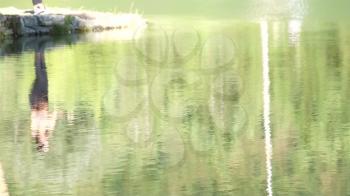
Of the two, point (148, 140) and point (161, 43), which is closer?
point (148, 140)

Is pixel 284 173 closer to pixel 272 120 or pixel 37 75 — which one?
pixel 272 120

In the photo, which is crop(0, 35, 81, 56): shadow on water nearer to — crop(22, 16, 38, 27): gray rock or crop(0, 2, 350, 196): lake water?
crop(0, 2, 350, 196): lake water

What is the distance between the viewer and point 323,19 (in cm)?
4428

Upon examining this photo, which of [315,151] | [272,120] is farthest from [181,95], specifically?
[315,151]

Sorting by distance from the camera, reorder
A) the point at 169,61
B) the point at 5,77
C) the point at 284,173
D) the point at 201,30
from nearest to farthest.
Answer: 1. the point at 284,173
2. the point at 5,77
3. the point at 169,61
4. the point at 201,30

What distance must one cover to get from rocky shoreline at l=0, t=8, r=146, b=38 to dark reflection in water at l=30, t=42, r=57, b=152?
10552 mm

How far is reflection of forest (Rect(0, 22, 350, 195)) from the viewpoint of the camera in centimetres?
1292

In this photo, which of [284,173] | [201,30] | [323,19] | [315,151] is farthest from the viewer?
[323,19]

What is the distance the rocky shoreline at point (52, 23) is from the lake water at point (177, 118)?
4.06m

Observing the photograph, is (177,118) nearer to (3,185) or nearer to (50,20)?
(3,185)

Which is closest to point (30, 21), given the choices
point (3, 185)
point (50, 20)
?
point (50, 20)

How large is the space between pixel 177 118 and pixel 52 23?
21.5 metres

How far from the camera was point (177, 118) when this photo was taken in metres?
18.0

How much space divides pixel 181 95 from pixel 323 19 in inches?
970
